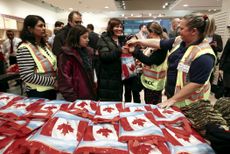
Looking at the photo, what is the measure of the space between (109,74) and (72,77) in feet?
2.50

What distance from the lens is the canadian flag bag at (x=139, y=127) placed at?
1128 mm

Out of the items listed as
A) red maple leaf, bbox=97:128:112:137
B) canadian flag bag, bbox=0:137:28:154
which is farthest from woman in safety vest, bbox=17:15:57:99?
red maple leaf, bbox=97:128:112:137

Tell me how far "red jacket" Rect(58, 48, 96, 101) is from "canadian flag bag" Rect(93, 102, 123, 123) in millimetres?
522

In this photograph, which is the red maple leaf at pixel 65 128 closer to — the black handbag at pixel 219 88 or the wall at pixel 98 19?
the black handbag at pixel 219 88

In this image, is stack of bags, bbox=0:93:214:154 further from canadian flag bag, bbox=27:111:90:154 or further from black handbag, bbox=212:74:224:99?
black handbag, bbox=212:74:224:99

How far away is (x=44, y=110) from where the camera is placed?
1.51m

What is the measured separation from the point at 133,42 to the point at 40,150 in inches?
66.2

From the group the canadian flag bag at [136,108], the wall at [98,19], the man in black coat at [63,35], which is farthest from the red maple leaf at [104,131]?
the wall at [98,19]

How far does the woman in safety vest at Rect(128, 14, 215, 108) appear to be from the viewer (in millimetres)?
1675

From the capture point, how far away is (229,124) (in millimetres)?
1198

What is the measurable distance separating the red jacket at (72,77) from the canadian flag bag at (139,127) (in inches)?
30.7

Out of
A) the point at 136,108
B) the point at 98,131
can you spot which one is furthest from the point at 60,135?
the point at 136,108

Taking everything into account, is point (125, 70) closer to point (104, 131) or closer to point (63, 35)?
point (63, 35)

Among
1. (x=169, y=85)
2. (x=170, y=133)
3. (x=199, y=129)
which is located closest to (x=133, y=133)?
(x=170, y=133)
